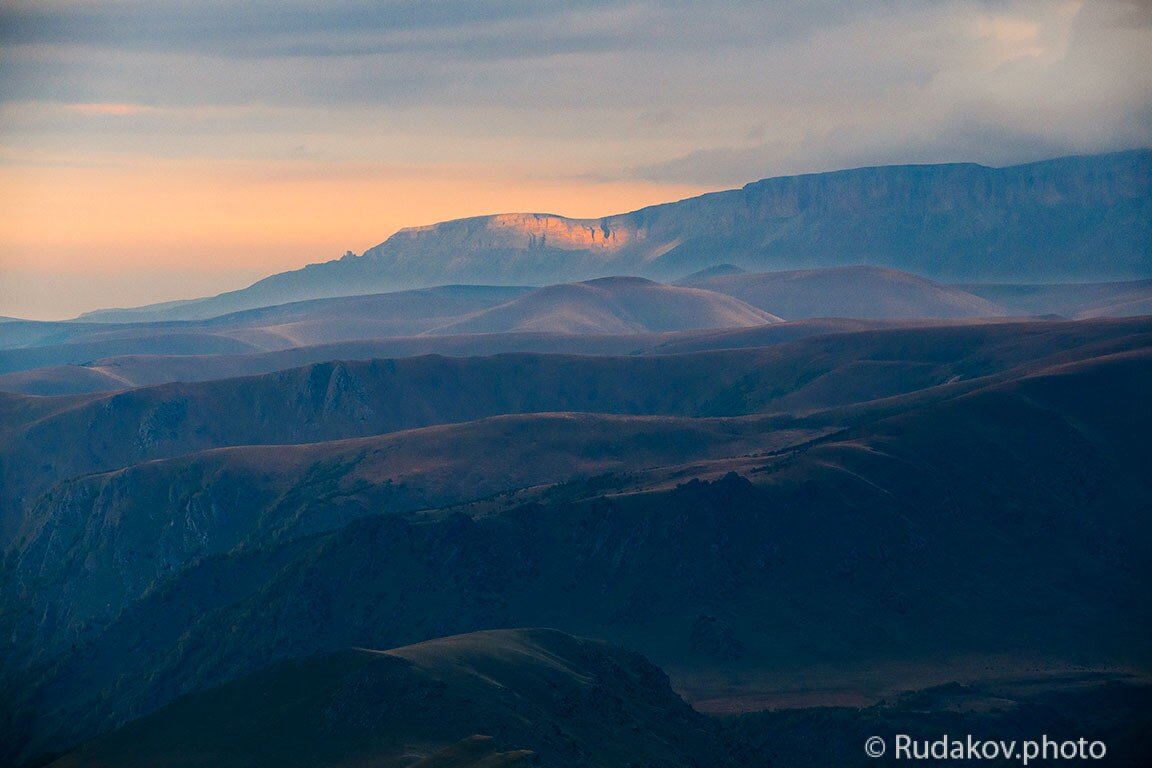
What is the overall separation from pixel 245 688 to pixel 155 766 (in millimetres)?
12714

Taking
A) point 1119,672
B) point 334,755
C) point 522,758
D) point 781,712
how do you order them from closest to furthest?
point 522,758
point 334,755
point 781,712
point 1119,672

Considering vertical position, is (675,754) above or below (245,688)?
below

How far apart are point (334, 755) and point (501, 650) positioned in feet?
83.8

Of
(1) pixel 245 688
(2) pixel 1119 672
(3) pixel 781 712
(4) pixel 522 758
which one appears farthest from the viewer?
(2) pixel 1119 672

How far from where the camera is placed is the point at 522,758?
127m

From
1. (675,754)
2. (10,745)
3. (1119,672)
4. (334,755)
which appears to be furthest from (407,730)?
(1119,672)

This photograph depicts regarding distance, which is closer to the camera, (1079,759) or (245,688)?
(245,688)

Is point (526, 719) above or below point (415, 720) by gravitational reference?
below

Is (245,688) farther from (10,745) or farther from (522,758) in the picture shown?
(10,745)

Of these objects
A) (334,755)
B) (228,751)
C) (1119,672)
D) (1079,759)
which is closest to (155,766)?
(228,751)

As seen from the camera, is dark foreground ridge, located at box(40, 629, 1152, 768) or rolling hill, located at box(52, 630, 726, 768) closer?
rolling hill, located at box(52, 630, 726, 768)

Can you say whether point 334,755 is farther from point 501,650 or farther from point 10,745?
point 10,745

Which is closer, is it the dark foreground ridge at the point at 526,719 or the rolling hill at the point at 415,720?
the rolling hill at the point at 415,720

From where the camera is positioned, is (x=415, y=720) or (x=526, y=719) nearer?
(x=415, y=720)
